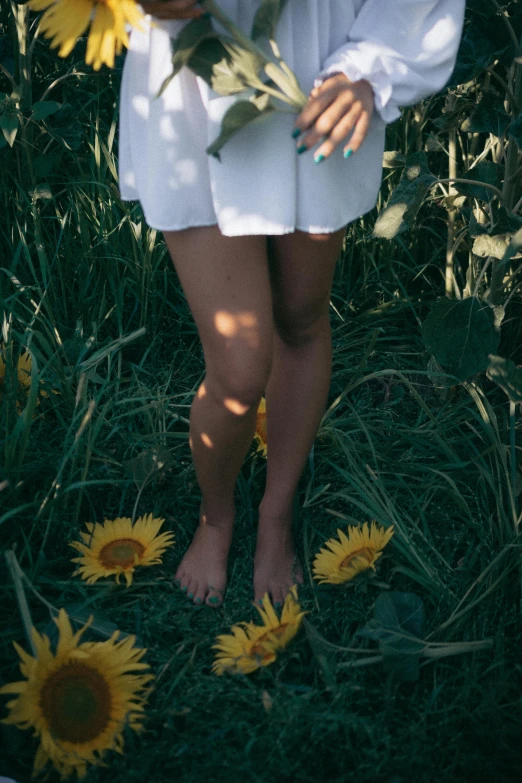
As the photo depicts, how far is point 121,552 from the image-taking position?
1.61 m

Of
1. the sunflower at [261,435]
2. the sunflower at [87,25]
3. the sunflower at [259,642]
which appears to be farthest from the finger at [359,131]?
the sunflower at [261,435]

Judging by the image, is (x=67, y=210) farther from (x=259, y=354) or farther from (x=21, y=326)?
(x=259, y=354)

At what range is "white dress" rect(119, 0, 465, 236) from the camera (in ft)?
3.81

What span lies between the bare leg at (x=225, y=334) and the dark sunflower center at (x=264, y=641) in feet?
1.10

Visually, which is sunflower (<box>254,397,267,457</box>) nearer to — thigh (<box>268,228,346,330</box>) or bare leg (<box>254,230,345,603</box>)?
bare leg (<box>254,230,345,603</box>)

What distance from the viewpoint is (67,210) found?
235cm

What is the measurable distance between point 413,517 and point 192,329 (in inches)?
37.4

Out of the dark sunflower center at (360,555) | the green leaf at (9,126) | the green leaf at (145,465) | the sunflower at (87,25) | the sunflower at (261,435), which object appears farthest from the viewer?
the green leaf at (9,126)

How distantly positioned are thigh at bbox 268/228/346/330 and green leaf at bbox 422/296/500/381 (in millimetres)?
351

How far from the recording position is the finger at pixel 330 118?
1.11 m

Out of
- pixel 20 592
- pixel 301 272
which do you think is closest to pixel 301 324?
pixel 301 272

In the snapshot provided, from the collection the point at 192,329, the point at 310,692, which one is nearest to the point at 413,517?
the point at 310,692

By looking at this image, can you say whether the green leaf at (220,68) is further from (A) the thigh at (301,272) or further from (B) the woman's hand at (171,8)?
(A) the thigh at (301,272)

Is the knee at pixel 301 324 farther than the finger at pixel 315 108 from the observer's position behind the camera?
Yes
